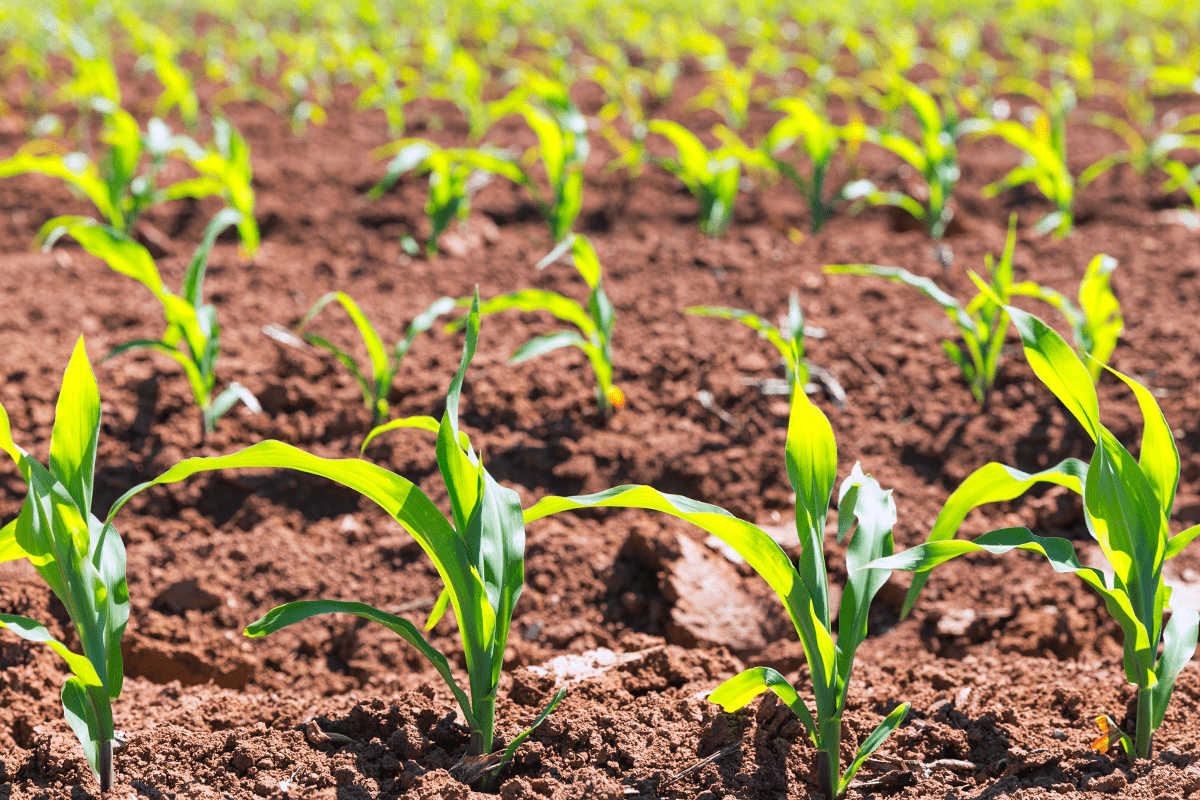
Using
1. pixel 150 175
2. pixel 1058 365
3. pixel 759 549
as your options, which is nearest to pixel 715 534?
pixel 759 549

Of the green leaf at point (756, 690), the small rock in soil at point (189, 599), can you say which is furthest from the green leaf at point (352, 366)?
the green leaf at point (756, 690)

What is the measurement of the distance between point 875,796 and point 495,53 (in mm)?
6029

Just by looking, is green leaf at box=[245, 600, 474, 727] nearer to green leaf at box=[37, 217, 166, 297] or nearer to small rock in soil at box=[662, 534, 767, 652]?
small rock in soil at box=[662, 534, 767, 652]

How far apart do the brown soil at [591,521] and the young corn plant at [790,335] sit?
0.18 ft

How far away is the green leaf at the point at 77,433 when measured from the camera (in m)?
1.18

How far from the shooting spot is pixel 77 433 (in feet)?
3.93

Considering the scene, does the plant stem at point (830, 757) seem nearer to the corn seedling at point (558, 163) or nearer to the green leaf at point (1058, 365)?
the green leaf at point (1058, 365)

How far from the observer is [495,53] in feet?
21.1

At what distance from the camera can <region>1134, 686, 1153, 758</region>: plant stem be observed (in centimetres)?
125

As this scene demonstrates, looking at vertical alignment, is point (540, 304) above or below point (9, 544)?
above

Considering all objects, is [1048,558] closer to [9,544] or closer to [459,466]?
[459,466]

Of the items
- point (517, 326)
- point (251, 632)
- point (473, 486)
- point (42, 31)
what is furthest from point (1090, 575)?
point (42, 31)

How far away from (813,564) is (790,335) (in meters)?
1.09

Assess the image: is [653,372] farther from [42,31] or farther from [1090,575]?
[42,31]
